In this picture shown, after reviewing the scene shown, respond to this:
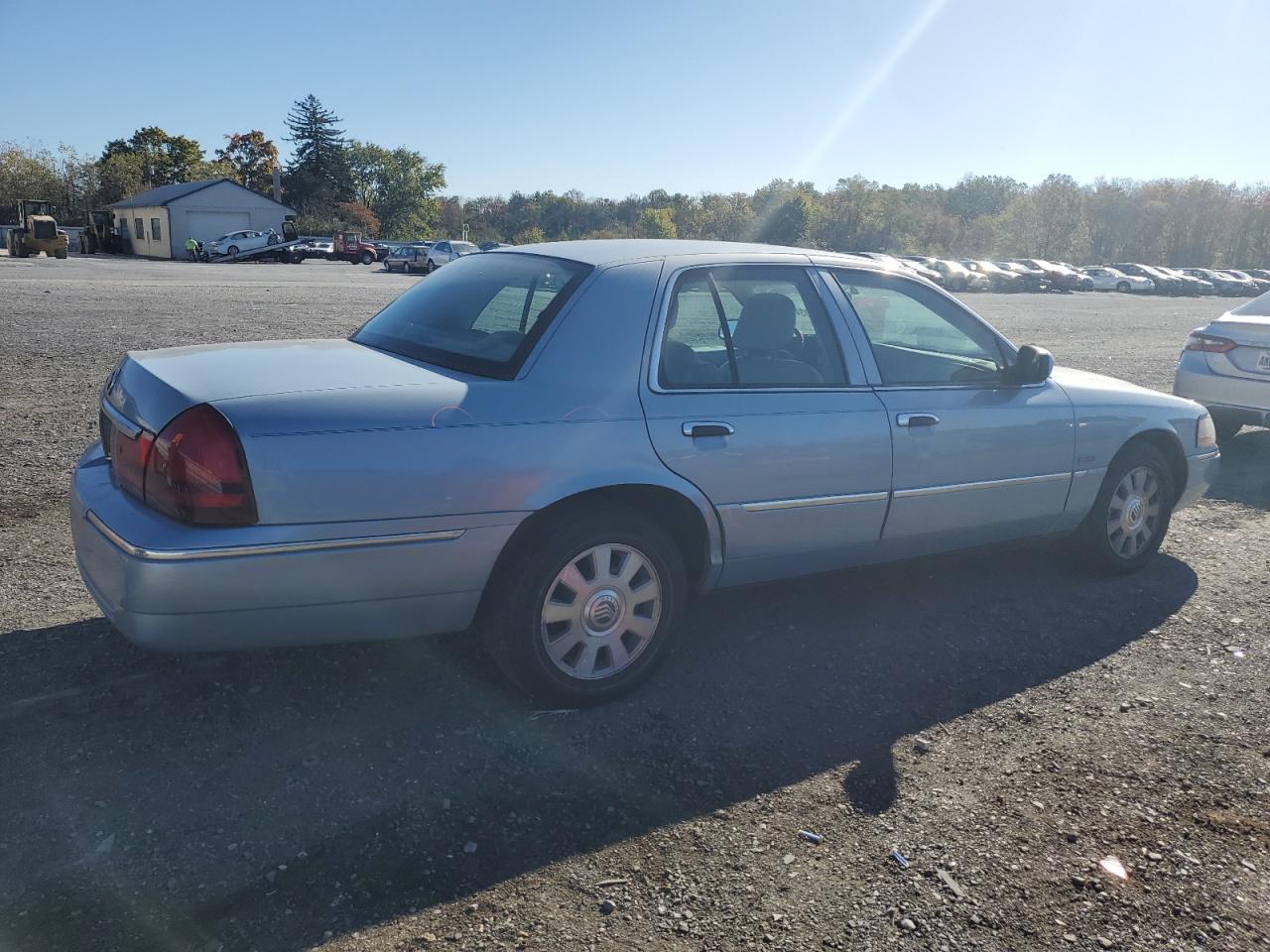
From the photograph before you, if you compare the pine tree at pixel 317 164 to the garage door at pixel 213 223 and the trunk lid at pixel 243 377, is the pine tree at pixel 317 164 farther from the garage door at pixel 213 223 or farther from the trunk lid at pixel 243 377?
the trunk lid at pixel 243 377

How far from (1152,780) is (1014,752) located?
44 centimetres

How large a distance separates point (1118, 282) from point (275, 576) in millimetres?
61421

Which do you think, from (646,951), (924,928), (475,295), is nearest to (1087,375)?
(475,295)

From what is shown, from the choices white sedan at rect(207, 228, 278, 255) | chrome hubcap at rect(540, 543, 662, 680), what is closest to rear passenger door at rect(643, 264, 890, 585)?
chrome hubcap at rect(540, 543, 662, 680)

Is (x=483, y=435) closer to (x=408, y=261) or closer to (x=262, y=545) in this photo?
(x=262, y=545)

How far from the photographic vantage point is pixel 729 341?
156 inches

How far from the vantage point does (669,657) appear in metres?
4.16

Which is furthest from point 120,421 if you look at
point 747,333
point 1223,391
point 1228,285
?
point 1228,285

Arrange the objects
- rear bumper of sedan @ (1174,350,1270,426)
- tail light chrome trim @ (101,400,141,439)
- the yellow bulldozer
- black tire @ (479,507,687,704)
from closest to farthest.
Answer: tail light chrome trim @ (101,400,141,439), black tire @ (479,507,687,704), rear bumper of sedan @ (1174,350,1270,426), the yellow bulldozer

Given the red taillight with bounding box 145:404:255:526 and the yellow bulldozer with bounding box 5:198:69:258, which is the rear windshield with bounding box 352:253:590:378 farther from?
the yellow bulldozer with bounding box 5:198:69:258

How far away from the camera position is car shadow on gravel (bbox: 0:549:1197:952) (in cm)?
261

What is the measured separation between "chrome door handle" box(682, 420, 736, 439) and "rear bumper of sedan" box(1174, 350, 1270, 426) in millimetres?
6266

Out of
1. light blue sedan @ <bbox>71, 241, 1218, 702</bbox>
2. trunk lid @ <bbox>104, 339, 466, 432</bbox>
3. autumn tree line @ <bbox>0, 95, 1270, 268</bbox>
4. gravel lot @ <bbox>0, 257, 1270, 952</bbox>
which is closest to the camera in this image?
gravel lot @ <bbox>0, 257, 1270, 952</bbox>

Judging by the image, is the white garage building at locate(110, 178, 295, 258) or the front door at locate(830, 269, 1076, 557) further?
the white garage building at locate(110, 178, 295, 258)
